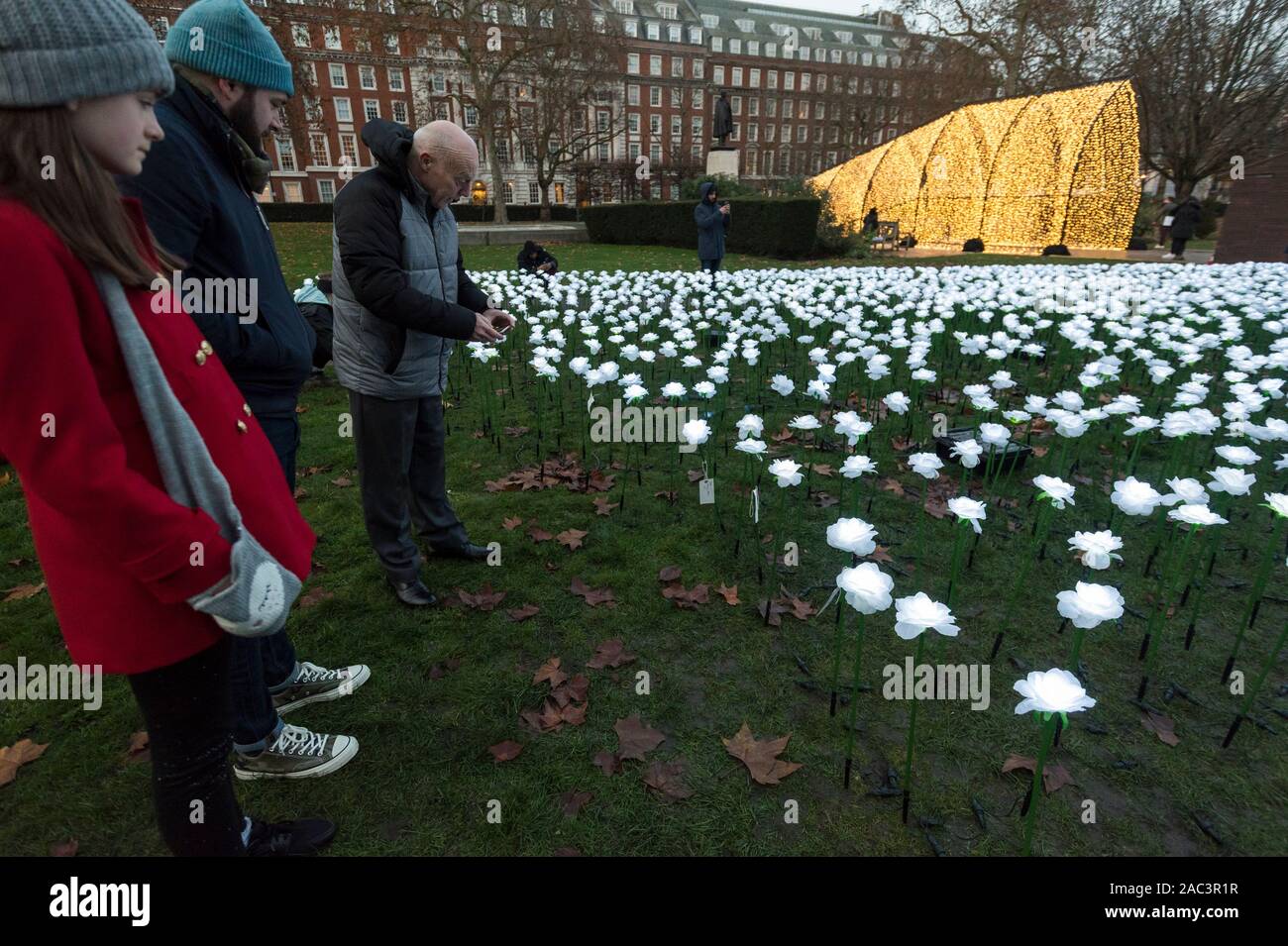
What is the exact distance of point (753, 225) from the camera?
20938mm

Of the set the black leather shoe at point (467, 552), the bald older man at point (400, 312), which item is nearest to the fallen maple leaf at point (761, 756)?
the bald older man at point (400, 312)

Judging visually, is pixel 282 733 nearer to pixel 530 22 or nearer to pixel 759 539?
pixel 759 539

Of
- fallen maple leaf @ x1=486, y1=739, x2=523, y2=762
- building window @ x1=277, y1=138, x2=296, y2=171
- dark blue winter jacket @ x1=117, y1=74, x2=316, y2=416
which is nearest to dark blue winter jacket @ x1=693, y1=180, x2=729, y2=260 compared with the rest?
dark blue winter jacket @ x1=117, y1=74, x2=316, y2=416

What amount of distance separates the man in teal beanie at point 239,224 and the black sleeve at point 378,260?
0.41m

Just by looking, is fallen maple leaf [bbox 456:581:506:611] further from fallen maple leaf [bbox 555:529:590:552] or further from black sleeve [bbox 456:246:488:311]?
black sleeve [bbox 456:246:488:311]

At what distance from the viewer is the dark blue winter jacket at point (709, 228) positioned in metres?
11.3

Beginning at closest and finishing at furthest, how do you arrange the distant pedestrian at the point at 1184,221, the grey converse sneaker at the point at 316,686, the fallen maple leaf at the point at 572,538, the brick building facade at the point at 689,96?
the grey converse sneaker at the point at 316,686
the fallen maple leaf at the point at 572,538
the distant pedestrian at the point at 1184,221
the brick building facade at the point at 689,96

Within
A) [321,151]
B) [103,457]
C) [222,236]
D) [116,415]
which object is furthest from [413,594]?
[321,151]

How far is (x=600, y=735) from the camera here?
2.55 metres

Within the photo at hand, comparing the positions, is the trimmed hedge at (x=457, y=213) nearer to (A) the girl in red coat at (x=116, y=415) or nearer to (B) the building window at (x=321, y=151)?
(B) the building window at (x=321, y=151)

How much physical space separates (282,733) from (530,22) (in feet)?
120

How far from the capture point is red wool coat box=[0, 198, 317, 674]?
3.55 feet

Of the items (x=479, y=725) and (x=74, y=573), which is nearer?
(x=74, y=573)
